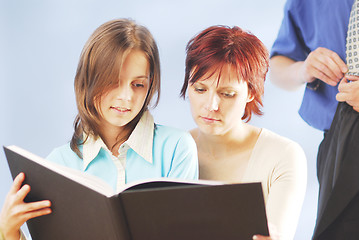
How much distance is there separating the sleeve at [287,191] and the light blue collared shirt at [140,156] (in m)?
0.27

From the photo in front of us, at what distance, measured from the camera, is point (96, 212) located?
1070 mm

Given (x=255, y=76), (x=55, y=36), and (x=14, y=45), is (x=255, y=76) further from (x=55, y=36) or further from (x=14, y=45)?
(x=14, y=45)

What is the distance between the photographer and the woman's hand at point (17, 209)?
46.0 inches

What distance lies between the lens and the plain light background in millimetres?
2652

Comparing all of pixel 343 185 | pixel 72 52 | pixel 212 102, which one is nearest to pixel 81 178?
pixel 212 102

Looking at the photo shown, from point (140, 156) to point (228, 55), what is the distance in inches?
17.3

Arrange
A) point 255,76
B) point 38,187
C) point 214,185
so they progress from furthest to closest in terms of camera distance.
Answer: point 255,76 → point 38,187 → point 214,185

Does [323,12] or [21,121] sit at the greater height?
[323,12]

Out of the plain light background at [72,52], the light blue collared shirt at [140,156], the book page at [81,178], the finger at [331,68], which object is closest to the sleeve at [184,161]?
the light blue collared shirt at [140,156]

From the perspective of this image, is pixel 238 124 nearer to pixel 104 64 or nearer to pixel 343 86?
pixel 343 86

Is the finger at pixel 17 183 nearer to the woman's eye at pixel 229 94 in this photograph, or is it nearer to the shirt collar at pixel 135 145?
the shirt collar at pixel 135 145

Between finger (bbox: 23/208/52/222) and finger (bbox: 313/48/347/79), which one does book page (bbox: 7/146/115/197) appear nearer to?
finger (bbox: 23/208/52/222)

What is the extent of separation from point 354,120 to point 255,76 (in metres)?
0.34

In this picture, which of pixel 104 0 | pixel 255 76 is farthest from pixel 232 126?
pixel 104 0
